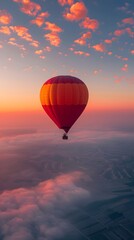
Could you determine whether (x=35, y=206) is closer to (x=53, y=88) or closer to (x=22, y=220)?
(x=22, y=220)

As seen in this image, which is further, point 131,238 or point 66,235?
point 66,235

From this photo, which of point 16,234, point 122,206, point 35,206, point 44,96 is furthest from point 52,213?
point 44,96

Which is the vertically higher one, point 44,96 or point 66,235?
point 44,96

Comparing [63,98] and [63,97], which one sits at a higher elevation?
[63,97]

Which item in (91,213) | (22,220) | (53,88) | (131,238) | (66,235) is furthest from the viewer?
(91,213)
